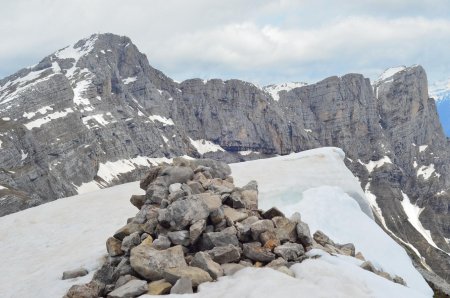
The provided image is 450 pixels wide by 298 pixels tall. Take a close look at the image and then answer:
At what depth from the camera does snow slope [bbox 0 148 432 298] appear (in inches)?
525

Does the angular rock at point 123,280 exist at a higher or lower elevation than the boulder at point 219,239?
lower

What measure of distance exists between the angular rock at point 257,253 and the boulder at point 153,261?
2.12 meters

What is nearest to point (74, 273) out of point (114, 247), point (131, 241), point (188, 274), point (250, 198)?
point (114, 247)

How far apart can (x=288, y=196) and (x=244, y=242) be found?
1297cm

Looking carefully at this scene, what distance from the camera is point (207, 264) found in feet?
45.6

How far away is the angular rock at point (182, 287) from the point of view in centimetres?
1292

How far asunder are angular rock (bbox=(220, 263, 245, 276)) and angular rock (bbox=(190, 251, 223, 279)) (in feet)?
0.55

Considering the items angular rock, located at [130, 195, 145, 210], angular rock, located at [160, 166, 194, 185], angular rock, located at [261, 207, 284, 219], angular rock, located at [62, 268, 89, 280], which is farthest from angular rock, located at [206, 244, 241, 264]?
angular rock, located at [130, 195, 145, 210]

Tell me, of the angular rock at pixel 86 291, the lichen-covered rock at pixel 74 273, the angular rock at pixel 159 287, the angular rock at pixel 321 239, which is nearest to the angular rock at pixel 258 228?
the angular rock at pixel 321 239

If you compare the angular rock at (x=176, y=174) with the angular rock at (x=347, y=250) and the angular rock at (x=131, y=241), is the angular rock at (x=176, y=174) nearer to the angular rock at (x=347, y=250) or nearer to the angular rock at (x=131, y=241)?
the angular rock at (x=131, y=241)

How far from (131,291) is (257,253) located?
13.5ft

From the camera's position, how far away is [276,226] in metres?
16.5

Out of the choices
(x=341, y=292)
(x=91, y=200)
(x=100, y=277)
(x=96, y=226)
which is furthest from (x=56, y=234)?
(x=341, y=292)

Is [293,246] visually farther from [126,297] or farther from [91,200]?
[91,200]
